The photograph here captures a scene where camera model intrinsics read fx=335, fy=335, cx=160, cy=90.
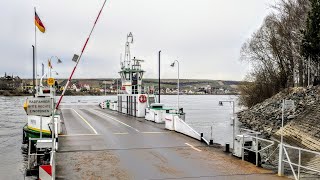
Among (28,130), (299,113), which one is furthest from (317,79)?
(28,130)

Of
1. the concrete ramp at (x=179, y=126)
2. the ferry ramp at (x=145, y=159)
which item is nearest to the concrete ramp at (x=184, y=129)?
the concrete ramp at (x=179, y=126)

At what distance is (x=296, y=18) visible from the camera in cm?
4484

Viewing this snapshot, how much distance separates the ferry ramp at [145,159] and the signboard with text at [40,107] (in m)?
2.78

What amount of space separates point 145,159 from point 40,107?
5.71 metres

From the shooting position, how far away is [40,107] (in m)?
9.66

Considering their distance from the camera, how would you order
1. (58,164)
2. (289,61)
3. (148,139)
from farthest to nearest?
1. (289,61)
2. (148,139)
3. (58,164)

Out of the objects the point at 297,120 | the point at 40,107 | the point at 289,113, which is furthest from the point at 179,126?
the point at 289,113

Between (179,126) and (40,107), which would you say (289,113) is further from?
(40,107)

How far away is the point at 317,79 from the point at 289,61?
7243mm

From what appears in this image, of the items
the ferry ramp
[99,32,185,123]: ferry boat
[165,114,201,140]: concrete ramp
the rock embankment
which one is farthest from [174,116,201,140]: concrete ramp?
the rock embankment

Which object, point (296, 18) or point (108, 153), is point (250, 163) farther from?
point (296, 18)

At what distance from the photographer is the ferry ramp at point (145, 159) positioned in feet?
38.3

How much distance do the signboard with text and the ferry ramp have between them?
9.12ft

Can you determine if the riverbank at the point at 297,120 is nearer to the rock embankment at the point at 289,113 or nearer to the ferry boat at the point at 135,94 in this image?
the rock embankment at the point at 289,113
